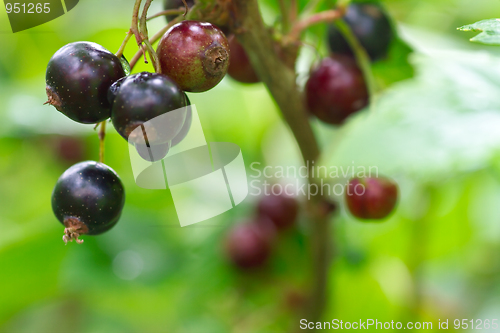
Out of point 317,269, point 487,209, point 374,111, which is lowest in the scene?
point 487,209

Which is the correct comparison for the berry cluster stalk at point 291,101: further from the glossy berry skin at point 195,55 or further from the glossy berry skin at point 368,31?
the glossy berry skin at point 368,31

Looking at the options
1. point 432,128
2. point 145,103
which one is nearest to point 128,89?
point 145,103

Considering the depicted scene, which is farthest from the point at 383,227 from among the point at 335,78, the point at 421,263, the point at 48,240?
the point at 48,240

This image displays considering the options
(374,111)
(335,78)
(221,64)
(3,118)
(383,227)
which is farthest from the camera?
(383,227)

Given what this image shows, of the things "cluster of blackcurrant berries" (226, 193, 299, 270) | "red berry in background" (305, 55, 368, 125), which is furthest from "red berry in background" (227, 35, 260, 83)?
"cluster of blackcurrant berries" (226, 193, 299, 270)

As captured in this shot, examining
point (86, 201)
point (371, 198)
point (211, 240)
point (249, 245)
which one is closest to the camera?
point (86, 201)

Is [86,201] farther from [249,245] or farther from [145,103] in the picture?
[249,245]

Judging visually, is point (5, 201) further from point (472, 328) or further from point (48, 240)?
point (472, 328)
